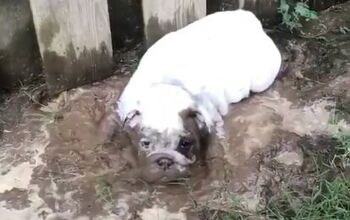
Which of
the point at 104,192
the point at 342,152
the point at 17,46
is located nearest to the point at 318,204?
the point at 342,152

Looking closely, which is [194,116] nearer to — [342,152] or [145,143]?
[145,143]

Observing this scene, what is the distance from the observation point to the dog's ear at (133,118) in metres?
3.19

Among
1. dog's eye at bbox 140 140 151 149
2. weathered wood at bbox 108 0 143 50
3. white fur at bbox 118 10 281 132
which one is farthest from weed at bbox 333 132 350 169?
weathered wood at bbox 108 0 143 50

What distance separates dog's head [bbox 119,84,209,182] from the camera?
3109 mm

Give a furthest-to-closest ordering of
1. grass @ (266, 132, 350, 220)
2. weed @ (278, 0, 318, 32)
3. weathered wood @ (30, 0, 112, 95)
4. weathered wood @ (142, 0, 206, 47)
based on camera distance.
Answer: weed @ (278, 0, 318, 32)
weathered wood @ (142, 0, 206, 47)
weathered wood @ (30, 0, 112, 95)
grass @ (266, 132, 350, 220)

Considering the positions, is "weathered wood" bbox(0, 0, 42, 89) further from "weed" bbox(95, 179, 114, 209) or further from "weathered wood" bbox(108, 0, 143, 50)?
"weed" bbox(95, 179, 114, 209)

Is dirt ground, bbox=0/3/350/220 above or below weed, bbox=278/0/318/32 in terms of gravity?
below

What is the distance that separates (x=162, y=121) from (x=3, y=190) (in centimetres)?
69

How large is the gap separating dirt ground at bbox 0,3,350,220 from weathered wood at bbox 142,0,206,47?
0.65ft

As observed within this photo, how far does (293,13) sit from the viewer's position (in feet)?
13.0

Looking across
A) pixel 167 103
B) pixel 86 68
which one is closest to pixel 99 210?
pixel 167 103

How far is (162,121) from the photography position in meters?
3.13

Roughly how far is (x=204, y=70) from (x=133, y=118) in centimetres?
39

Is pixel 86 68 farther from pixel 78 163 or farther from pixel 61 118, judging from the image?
pixel 78 163
